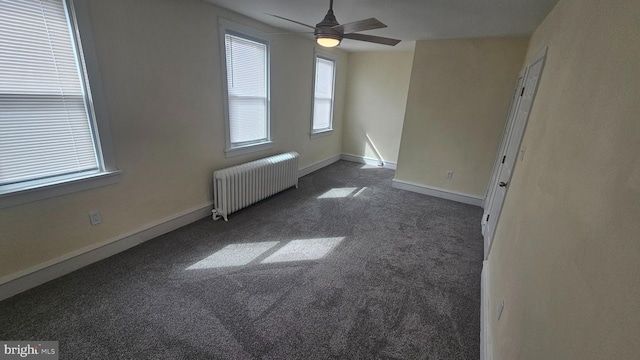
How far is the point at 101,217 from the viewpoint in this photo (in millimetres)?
2389

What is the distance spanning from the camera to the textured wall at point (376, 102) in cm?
561

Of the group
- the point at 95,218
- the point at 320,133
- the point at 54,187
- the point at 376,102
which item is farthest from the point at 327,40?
the point at 376,102

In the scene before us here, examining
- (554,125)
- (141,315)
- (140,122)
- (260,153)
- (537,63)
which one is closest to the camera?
(554,125)

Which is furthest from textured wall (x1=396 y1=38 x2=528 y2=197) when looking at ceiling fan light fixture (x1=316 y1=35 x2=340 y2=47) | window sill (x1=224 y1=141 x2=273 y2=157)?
→ ceiling fan light fixture (x1=316 y1=35 x2=340 y2=47)

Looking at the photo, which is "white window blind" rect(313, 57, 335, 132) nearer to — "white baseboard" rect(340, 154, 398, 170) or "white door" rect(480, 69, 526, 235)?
"white baseboard" rect(340, 154, 398, 170)

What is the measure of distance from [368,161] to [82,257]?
5438mm

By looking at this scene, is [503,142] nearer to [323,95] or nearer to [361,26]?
[361,26]

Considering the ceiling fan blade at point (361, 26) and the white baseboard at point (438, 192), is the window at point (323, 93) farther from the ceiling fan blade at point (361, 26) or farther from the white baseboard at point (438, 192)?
the ceiling fan blade at point (361, 26)

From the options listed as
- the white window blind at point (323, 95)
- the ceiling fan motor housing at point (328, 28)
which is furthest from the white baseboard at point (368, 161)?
the ceiling fan motor housing at point (328, 28)

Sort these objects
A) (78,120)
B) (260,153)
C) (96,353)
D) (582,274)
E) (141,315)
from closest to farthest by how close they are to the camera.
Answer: (582,274)
(96,353)
(141,315)
(78,120)
(260,153)

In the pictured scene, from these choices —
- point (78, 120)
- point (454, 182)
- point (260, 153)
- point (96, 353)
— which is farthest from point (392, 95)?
point (96, 353)

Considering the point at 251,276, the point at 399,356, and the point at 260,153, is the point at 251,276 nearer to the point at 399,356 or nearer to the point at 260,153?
the point at 399,356

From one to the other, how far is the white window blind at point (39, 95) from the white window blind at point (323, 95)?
11.9ft

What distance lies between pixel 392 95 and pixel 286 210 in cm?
375
